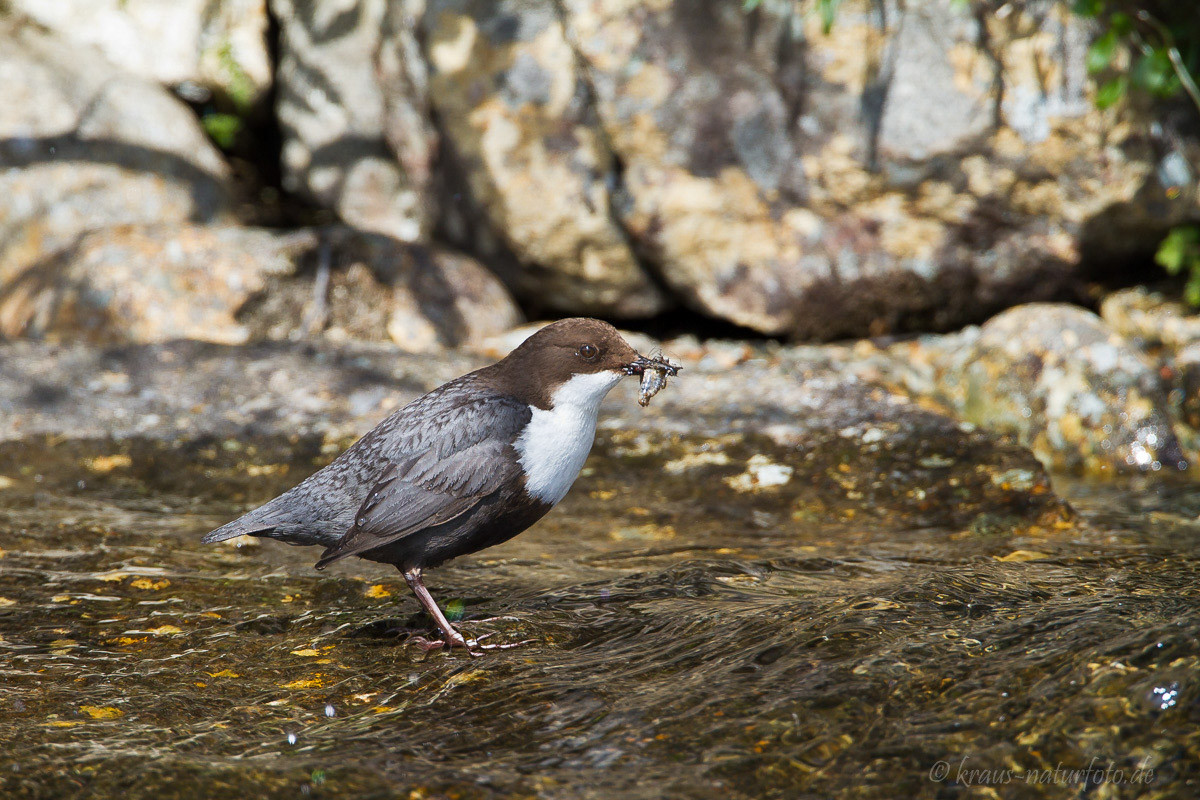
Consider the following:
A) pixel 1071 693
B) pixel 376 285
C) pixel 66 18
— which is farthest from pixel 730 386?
pixel 66 18

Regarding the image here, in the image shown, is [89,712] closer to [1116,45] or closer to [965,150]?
[965,150]

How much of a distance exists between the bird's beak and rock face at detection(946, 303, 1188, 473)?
2820 mm

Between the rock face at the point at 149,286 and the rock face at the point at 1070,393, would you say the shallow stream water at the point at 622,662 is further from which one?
the rock face at the point at 149,286

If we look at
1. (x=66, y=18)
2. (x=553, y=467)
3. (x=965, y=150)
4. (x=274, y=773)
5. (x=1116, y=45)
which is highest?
(x=66, y=18)

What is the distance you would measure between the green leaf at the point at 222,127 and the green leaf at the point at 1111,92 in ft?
21.1

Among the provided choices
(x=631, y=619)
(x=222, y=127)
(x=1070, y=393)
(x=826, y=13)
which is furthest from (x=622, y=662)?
(x=222, y=127)

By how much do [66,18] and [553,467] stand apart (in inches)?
290

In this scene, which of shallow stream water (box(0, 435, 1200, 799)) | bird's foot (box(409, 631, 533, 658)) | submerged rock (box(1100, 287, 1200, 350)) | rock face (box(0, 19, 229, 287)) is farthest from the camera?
rock face (box(0, 19, 229, 287))

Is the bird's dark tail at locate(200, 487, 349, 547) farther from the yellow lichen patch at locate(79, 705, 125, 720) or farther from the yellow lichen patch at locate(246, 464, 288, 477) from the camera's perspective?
the yellow lichen patch at locate(246, 464, 288, 477)

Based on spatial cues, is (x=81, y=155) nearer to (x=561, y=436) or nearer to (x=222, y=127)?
(x=222, y=127)

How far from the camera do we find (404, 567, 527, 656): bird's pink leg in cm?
287

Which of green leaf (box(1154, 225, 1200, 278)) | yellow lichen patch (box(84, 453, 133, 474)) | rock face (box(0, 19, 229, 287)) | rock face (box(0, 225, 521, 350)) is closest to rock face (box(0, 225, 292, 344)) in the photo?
rock face (box(0, 225, 521, 350))

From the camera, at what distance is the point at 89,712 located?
2.46m

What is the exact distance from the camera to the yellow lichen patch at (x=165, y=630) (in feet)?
9.73
